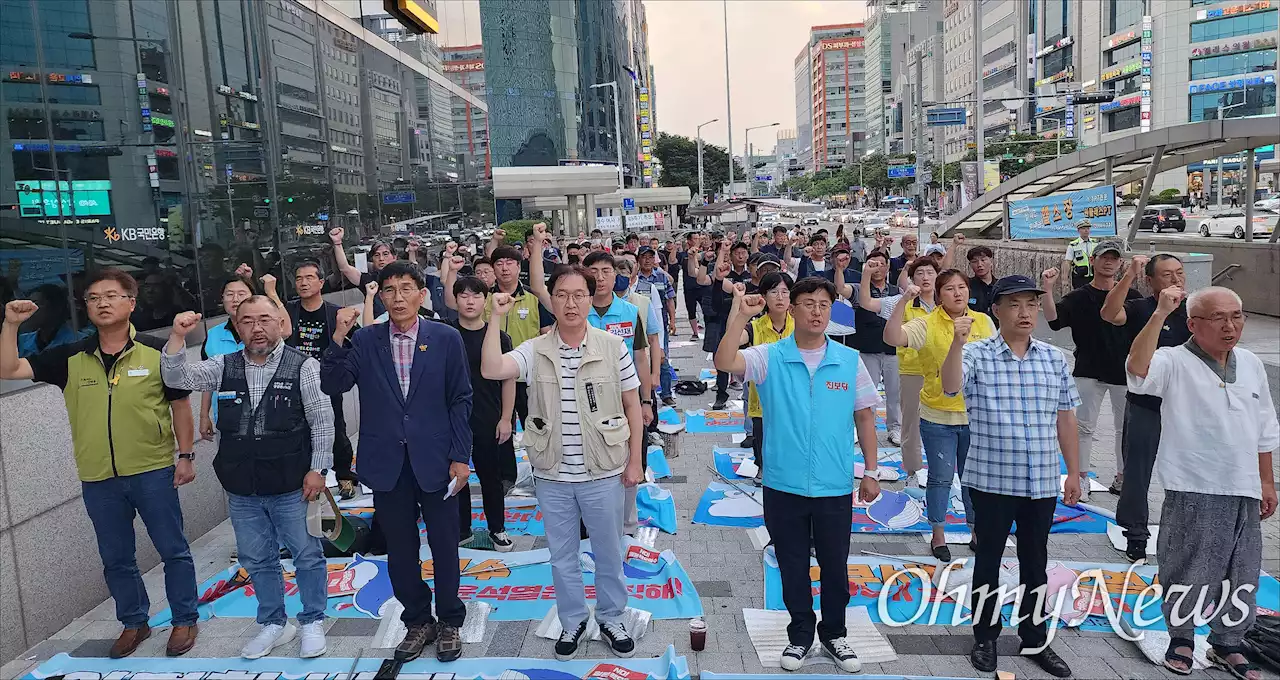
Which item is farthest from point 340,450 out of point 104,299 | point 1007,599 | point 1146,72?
point 1146,72

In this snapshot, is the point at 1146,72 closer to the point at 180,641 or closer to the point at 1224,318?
the point at 1224,318

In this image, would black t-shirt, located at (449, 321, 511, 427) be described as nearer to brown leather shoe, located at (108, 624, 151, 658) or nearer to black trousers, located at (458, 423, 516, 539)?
black trousers, located at (458, 423, 516, 539)

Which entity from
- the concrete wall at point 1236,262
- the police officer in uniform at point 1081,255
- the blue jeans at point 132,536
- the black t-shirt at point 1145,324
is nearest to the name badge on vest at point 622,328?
the blue jeans at point 132,536

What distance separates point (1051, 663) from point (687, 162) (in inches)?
3501

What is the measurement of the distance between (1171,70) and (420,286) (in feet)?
275

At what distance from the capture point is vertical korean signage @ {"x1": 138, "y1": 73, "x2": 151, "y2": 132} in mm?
6732

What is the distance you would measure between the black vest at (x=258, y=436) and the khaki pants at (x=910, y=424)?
15.0 feet

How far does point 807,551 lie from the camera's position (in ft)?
13.5

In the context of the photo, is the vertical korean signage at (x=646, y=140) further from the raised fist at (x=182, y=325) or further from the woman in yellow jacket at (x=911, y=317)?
the raised fist at (x=182, y=325)

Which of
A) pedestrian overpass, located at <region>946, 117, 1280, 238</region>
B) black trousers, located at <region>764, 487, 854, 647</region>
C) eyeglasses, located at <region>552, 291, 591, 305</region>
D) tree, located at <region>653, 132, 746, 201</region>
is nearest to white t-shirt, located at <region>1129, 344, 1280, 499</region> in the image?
black trousers, located at <region>764, 487, 854, 647</region>

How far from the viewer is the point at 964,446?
17.4 ft

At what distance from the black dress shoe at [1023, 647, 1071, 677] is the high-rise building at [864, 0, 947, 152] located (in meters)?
134

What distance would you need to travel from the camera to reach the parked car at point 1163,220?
35750 millimetres

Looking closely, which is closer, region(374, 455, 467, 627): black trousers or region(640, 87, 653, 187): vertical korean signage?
region(374, 455, 467, 627): black trousers
